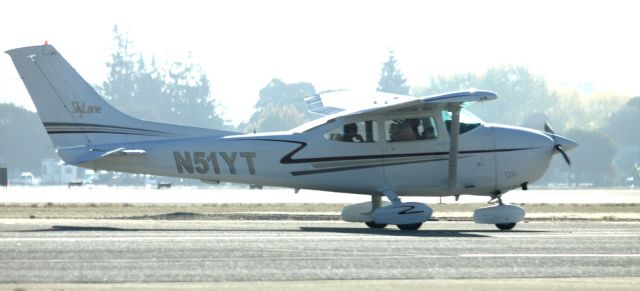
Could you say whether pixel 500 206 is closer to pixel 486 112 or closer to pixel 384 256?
pixel 384 256

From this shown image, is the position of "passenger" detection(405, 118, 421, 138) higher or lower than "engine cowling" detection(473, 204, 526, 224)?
higher

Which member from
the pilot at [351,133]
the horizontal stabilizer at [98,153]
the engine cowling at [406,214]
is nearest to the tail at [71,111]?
the horizontal stabilizer at [98,153]

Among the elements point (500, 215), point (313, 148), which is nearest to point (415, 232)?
point (500, 215)

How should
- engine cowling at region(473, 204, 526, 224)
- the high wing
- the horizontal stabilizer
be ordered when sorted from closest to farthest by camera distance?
1. the high wing
2. engine cowling at region(473, 204, 526, 224)
3. the horizontal stabilizer

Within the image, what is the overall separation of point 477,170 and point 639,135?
142 meters

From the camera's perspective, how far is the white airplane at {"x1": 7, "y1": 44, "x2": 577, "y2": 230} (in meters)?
27.3

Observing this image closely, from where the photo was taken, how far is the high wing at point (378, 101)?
26.0m

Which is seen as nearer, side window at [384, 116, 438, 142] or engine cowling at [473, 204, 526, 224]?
engine cowling at [473, 204, 526, 224]

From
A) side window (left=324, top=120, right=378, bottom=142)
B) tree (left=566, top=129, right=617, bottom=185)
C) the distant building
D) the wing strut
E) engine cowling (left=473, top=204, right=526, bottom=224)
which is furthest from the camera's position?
the distant building

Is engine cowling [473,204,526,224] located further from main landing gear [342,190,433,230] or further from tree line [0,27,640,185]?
tree line [0,27,640,185]

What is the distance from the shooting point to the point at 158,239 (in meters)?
21.4

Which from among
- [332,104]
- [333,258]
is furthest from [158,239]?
[332,104]

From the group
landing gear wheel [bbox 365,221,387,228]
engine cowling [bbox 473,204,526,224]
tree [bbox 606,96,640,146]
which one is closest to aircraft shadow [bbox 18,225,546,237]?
engine cowling [bbox 473,204,526,224]

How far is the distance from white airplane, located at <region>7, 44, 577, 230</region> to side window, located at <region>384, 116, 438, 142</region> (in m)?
0.02
